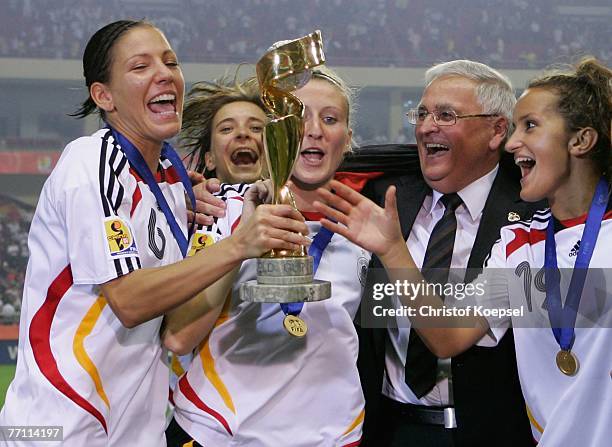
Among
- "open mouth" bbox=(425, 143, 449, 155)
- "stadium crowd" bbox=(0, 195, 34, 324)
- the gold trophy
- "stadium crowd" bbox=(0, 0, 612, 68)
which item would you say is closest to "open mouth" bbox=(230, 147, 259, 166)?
"open mouth" bbox=(425, 143, 449, 155)

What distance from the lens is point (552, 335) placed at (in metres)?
2.04

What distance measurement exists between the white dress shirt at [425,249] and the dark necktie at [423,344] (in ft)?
0.09

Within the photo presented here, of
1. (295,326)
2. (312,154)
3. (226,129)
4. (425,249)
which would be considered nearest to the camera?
(295,326)

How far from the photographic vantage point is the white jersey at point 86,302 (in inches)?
68.8

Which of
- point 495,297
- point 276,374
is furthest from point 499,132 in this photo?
point 276,374

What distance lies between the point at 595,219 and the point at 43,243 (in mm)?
1288

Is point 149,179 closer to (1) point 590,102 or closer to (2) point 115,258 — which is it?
(2) point 115,258

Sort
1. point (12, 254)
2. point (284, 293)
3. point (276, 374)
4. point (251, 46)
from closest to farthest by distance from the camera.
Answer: point (284, 293), point (276, 374), point (12, 254), point (251, 46)

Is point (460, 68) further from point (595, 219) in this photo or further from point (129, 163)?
point (129, 163)

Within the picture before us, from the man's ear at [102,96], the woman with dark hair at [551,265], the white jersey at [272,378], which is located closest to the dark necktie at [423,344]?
the woman with dark hair at [551,265]

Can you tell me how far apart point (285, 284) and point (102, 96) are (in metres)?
0.67

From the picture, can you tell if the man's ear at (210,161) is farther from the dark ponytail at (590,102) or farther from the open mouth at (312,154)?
the dark ponytail at (590,102)

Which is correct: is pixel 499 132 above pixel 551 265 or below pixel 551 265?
above

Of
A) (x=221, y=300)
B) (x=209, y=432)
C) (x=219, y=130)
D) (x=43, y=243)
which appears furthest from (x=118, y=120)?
(x=219, y=130)
